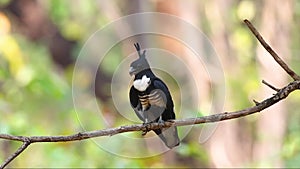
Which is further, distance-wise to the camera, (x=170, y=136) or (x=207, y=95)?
(x=207, y=95)

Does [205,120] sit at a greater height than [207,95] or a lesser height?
lesser

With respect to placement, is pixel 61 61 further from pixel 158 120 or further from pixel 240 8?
pixel 158 120

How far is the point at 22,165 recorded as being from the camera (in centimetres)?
315

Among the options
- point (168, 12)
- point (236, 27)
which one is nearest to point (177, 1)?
point (168, 12)

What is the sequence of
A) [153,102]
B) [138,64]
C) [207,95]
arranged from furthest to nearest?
[207,95], [153,102], [138,64]

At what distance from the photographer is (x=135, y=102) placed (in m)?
1.01

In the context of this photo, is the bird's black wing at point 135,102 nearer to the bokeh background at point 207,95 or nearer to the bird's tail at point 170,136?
the bird's tail at point 170,136

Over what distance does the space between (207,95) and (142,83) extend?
2387 millimetres

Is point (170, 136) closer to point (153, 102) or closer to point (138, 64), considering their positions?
point (153, 102)

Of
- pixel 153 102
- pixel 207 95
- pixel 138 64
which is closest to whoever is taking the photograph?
pixel 138 64

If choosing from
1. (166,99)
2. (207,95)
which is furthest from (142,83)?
(207,95)

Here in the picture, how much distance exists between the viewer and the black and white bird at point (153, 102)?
95 centimetres

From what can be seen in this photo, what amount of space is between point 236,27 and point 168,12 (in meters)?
0.91

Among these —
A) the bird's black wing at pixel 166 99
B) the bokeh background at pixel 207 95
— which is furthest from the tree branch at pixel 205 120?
the bokeh background at pixel 207 95
